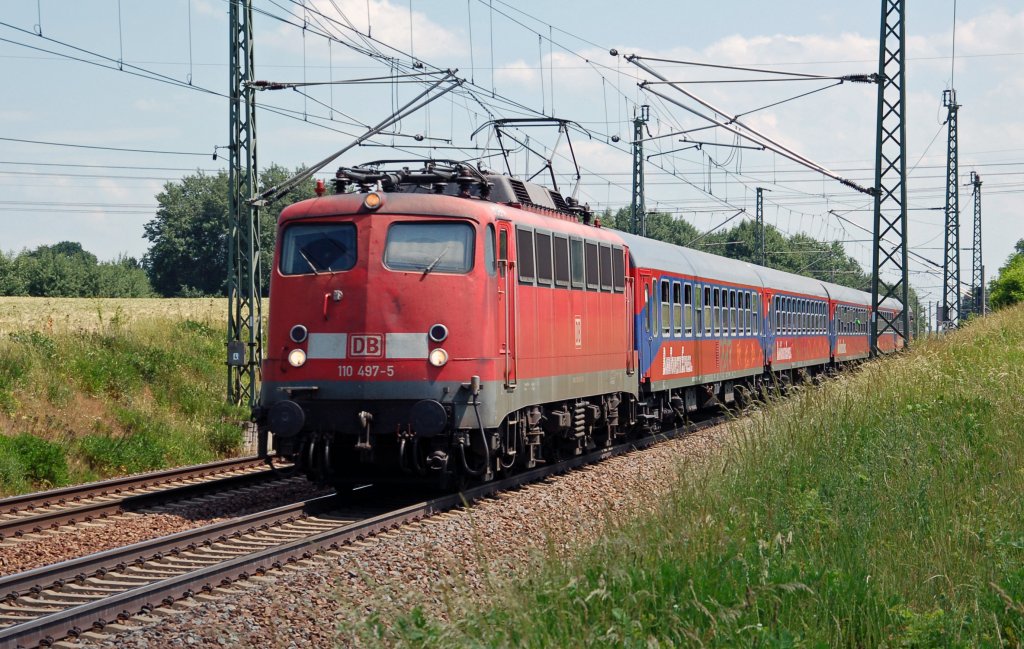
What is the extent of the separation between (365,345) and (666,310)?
9109 millimetres

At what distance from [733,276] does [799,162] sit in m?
4.21

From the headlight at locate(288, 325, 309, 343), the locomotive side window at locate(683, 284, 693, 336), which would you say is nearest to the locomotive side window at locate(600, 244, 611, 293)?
the locomotive side window at locate(683, 284, 693, 336)

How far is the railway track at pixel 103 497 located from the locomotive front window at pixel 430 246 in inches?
155

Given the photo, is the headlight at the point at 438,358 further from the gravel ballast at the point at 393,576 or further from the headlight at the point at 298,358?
the gravel ballast at the point at 393,576

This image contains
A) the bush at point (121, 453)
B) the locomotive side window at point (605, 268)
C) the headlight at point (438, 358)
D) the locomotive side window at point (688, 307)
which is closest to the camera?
the headlight at point (438, 358)

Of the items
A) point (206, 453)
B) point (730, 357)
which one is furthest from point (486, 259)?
point (730, 357)

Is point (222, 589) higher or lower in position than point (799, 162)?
lower

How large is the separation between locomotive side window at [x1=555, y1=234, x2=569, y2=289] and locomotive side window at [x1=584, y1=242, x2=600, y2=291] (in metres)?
0.86

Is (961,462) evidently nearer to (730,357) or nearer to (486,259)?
(486,259)

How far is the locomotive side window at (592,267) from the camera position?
15.8 meters

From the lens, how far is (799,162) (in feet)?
72.1

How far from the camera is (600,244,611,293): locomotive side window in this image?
16469mm

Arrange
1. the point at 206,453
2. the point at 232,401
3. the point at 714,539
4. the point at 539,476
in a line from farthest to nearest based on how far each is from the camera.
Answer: the point at 232,401, the point at 206,453, the point at 539,476, the point at 714,539

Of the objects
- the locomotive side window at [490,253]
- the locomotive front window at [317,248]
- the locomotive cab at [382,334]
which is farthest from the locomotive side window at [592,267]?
the locomotive front window at [317,248]
